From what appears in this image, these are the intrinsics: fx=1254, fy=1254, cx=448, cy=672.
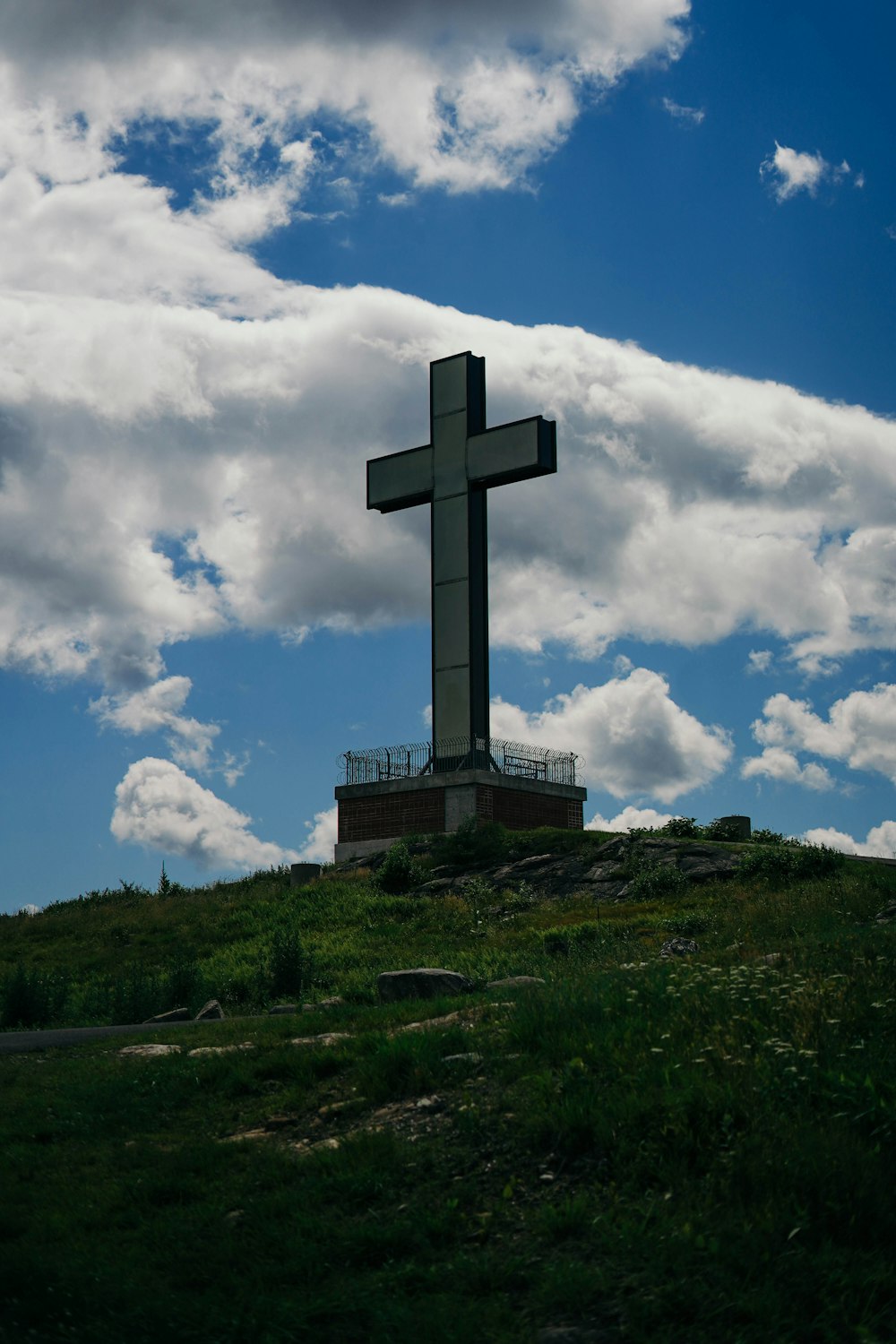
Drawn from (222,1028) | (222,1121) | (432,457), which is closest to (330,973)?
(222,1028)

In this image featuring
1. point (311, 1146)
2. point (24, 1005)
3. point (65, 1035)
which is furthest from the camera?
point (24, 1005)

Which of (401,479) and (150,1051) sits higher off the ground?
(401,479)

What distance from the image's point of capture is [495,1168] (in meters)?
6.56

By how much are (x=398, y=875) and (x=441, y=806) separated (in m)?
3.91

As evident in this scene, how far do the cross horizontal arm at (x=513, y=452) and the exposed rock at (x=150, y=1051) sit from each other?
21.5 meters

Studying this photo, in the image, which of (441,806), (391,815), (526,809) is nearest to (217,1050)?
(441,806)

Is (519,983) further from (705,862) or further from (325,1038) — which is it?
(705,862)

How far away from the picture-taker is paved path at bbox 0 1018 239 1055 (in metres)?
12.7

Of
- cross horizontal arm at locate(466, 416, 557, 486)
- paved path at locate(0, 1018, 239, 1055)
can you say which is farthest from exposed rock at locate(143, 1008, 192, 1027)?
cross horizontal arm at locate(466, 416, 557, 486)

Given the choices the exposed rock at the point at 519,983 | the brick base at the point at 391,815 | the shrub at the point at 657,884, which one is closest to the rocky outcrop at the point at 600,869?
the shrub at the point at 657,884

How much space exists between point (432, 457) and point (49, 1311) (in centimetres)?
2797

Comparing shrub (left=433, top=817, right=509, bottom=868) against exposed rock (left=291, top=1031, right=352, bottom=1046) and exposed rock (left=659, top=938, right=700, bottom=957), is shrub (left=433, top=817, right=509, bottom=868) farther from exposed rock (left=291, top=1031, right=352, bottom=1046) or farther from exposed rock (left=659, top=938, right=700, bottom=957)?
exposed rock (left=291, top=1031, right=352, bottom=1046)

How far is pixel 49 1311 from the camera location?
223 inches

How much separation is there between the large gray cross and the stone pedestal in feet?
4.36
